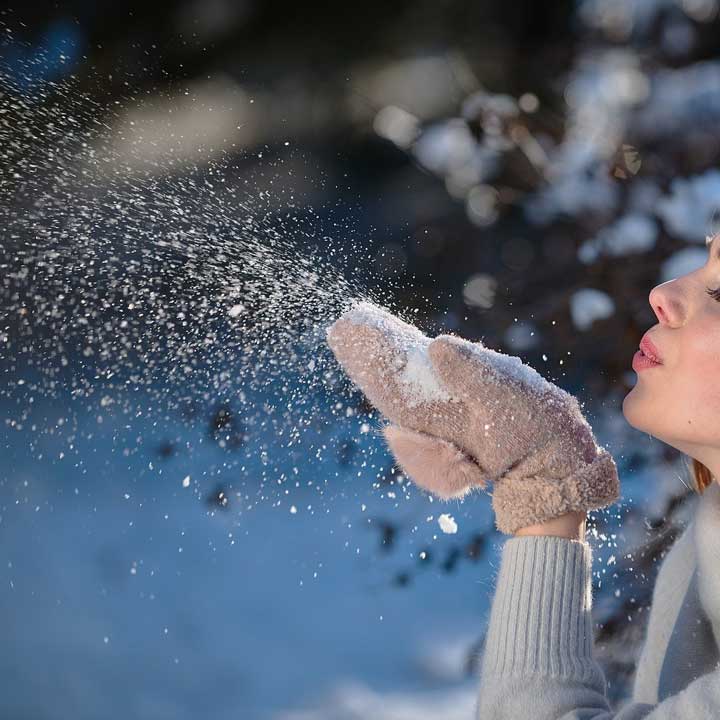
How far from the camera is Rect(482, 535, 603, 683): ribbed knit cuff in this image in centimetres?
82

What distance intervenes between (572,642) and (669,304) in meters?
0.37

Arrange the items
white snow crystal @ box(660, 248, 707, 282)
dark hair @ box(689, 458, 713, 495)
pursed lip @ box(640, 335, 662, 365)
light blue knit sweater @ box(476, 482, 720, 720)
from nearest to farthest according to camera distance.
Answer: light blue knit sweater @ box(476, 482, 720, 720)
pursed lip @ box(640, 335, 662, 365)
dark hair @ box(689, 458, 713, 495)
white snow crystal @ box(660, 248, 707, 282)

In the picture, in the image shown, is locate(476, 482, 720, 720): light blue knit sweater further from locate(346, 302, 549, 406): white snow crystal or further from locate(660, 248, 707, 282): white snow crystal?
locate(660, 248, 707, 282): white snow crystal

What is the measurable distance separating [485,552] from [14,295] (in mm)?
1289

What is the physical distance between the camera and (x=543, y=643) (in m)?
0.83

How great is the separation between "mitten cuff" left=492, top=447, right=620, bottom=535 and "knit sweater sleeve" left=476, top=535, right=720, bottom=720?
1.1 inches

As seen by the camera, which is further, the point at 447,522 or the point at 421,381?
the point at 447,522

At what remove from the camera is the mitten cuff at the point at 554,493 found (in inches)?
33.9

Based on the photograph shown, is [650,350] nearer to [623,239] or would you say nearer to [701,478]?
[701,478]

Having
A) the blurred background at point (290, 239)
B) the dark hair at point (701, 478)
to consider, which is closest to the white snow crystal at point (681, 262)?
the blurred background at point (290, 239)

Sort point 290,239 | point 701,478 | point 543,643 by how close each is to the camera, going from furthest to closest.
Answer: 1. point 290,239
2. point 701,478
3. point 543,643

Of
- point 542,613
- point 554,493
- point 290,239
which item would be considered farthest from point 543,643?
point 290,239

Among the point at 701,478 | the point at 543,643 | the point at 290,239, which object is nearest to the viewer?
the point at 543,643

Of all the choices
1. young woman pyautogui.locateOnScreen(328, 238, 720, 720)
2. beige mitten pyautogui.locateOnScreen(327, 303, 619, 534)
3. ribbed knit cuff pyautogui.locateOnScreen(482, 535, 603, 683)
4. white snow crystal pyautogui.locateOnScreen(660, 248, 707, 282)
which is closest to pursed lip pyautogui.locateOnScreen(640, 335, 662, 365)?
young woman pyautogui.locateOnScreen(328, 238, 720, 720)
